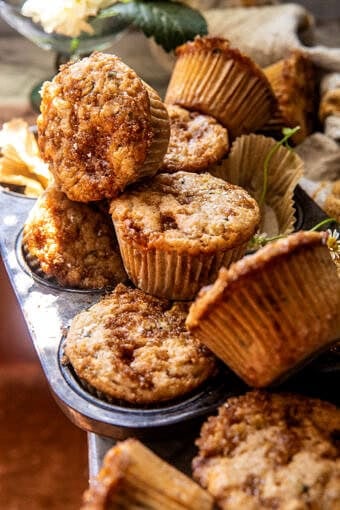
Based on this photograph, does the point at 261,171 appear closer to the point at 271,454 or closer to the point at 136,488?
the point at 271,454

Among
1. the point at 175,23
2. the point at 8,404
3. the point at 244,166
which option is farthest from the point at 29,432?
the point at 175,23

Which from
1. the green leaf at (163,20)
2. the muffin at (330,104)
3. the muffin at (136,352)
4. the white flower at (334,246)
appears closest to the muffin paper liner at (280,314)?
the muffin at (136,352)

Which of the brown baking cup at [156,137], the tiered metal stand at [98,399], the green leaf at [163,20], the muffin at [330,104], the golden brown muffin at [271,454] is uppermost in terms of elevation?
the brown baking cup at [156,137]

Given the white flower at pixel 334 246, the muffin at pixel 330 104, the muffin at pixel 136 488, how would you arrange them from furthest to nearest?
1. the muffin at pixel 330 104
2. the white flower at pixel 334 246
3. the muffin at pixel 136 488

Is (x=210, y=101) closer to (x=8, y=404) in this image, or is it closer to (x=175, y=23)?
(x=175, y=23)

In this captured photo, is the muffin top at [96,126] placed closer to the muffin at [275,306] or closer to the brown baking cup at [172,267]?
the brown baking cup at [172,267]

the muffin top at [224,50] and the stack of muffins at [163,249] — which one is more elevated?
the muffin top at [224,50]

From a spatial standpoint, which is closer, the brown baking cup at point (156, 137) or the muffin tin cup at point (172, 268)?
the muffin tin cup at point (172, 268)
